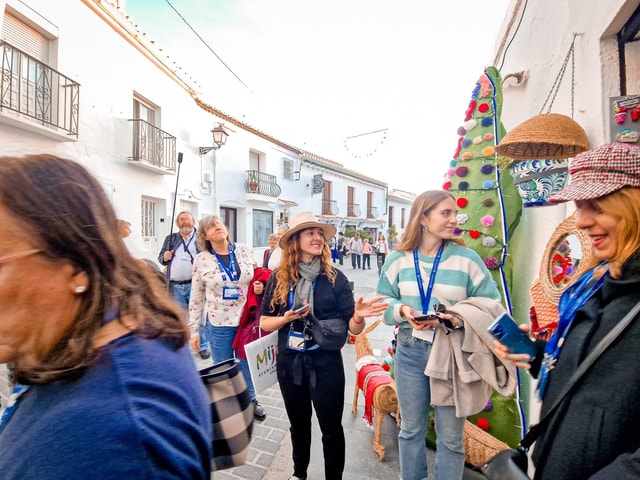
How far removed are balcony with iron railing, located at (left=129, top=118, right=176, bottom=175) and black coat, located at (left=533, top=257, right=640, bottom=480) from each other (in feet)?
31.2

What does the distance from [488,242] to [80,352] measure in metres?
2.68

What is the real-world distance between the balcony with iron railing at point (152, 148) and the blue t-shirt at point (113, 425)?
30.1 ft

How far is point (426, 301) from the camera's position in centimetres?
202

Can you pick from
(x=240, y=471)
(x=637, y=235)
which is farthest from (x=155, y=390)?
(x=240, y=471)

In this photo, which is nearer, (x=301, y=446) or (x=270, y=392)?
(x=301, y=446)

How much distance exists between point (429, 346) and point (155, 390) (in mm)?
1669

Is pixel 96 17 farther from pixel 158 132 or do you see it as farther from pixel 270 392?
pixel 270 392

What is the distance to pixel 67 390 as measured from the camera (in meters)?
0.62

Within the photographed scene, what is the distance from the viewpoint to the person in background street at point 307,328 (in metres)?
2.13

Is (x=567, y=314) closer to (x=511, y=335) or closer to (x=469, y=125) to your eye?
(x=511, y=335)

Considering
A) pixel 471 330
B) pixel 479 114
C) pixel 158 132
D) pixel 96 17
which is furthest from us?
pixel 158 132

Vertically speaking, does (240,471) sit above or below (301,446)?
below

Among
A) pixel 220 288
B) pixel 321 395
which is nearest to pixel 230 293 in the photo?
pixel 220 288

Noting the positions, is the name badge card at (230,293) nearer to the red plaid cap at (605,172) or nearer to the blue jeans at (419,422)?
the blue jeans at (419,422)
